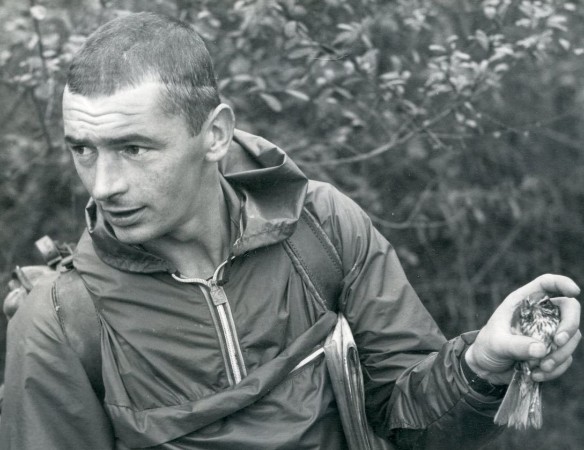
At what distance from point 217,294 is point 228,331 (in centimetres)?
10

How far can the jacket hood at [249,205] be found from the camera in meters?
2.56

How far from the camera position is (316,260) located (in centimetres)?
267

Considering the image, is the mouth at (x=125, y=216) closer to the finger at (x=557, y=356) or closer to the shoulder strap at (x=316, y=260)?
the shoulder strap at (x=316, y=260)

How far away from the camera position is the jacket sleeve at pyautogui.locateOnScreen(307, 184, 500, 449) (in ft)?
8.52

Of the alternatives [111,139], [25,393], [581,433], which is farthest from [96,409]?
[581,433]

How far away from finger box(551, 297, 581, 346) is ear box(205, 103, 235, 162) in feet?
3.23

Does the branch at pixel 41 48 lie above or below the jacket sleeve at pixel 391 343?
above

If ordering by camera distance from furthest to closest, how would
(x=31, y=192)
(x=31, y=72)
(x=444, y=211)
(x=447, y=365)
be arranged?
(x=444, y=211), (x=31, y=192), (x=31, y=72), (x=447, y=365)

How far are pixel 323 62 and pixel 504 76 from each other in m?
1.07

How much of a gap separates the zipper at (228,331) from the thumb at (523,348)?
0.70m

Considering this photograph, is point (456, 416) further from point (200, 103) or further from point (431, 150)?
point (431, 150)

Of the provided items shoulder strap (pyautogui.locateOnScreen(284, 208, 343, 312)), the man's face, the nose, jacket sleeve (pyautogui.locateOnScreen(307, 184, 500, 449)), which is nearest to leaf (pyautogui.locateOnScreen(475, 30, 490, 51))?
jacket sleeve (pyautogui.locateOnScreen(307, 184, 500, 449))

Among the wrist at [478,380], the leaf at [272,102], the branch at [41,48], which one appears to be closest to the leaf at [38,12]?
→ the branch at [41,48]

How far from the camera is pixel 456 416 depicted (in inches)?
101
